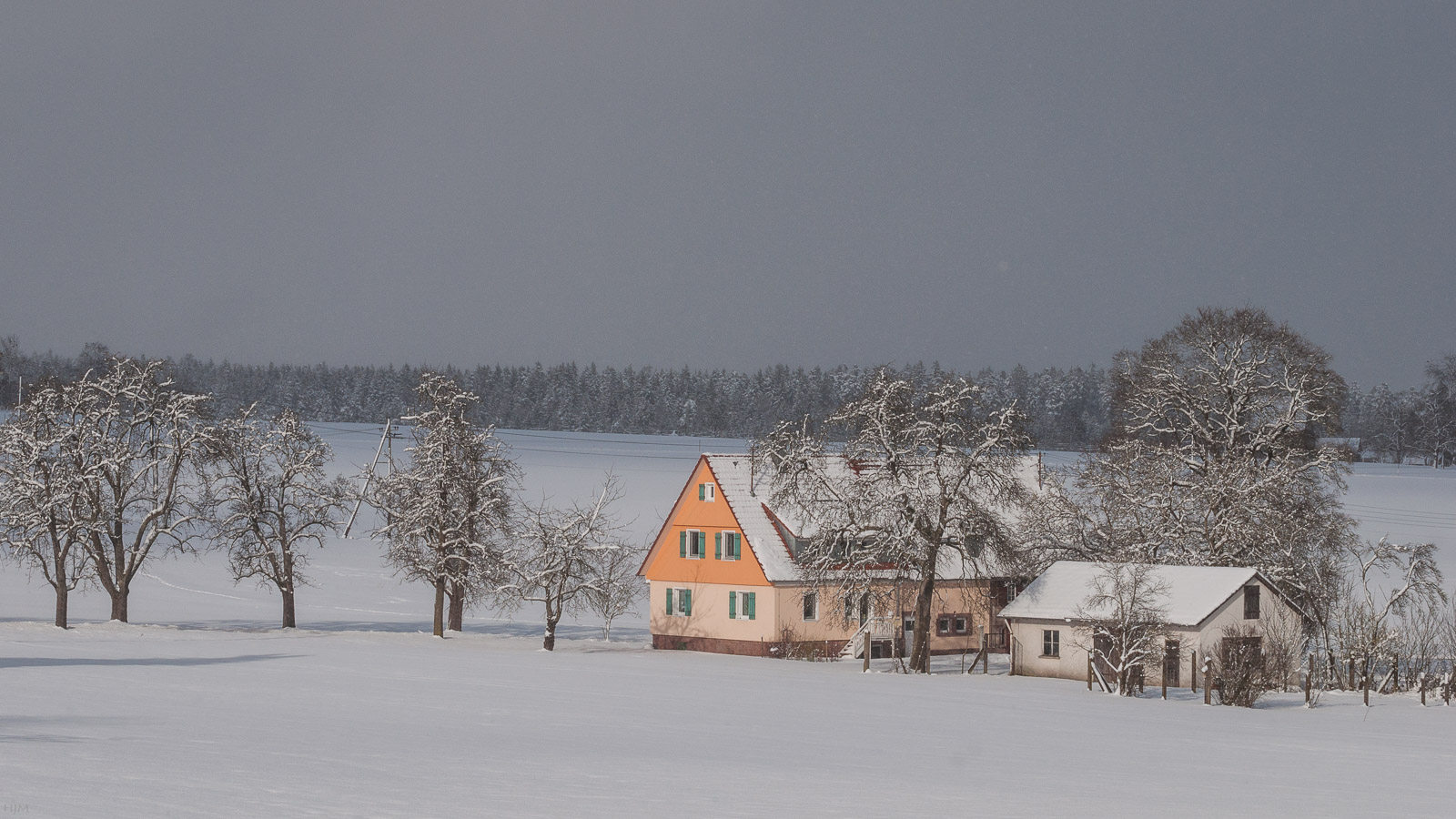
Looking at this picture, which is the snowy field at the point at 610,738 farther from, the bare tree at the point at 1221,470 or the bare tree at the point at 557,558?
the bare tree at the point at 1221,470

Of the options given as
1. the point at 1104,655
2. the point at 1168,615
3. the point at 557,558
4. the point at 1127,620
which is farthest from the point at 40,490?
the point at 1168,615

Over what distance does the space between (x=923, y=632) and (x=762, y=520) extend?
10.8 meters

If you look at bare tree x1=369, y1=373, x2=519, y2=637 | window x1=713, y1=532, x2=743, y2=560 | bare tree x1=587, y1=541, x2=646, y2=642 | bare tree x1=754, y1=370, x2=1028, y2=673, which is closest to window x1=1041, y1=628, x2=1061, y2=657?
bare tree x1=754, y1=370, x2=1028, y2=673

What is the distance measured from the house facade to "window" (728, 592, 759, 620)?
428 inches

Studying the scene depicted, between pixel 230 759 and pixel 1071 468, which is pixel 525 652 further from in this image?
pixel 230 759

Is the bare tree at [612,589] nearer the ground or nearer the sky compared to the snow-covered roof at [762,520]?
nearer the ground

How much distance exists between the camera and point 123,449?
2124 inches

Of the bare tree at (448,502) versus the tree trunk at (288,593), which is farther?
the tree trunk at (288,593)

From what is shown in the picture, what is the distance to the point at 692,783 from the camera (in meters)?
19.1

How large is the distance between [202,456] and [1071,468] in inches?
1376

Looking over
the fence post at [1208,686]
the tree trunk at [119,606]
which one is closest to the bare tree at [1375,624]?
the fence post at [1208,686]

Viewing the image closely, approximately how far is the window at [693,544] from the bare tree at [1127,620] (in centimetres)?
1678

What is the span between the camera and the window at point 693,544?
56.7m

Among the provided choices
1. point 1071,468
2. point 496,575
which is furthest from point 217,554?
point 1071,468
